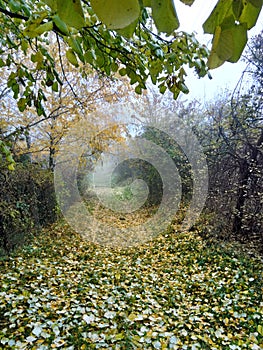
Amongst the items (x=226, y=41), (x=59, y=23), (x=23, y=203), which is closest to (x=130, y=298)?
(x=23, y=203)

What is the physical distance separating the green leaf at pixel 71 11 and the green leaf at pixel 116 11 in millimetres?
83

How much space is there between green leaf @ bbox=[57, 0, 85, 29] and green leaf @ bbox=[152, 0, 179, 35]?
0.28 ft

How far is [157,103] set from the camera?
5.32 meters

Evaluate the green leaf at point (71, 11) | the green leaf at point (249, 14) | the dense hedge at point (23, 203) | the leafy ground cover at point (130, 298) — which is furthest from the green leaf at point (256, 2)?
the dense hedge at point (23, 203)

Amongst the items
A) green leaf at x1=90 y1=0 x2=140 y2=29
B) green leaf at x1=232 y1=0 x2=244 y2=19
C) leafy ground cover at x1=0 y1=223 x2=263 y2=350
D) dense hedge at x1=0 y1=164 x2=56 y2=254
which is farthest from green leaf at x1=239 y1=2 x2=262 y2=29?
dense hedge at x1=0 y1=164 x2=56 y2=254

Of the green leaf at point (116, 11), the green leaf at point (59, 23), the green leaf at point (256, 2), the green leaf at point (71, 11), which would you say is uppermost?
the green leaf at point (59, 23)

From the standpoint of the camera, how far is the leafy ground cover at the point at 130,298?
1.64 metres

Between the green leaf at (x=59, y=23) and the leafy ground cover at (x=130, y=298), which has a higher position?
the green leaf at (x=59, y=23)

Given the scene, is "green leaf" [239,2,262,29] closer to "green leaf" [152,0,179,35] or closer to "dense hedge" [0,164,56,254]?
"green leaf" [152,0,179,35]

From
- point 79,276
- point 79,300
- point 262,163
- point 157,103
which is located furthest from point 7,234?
point 157,103

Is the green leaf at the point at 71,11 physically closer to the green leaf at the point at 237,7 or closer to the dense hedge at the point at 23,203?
the green leaf at the point at 237,7

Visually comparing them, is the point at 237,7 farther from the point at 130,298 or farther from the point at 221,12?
the point at 130,298

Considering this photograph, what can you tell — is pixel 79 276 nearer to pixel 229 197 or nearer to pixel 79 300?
pixel 79 300

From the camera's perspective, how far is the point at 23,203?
11.0 feet
